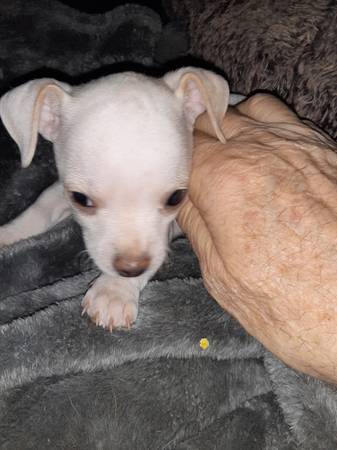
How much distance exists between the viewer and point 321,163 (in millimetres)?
2053

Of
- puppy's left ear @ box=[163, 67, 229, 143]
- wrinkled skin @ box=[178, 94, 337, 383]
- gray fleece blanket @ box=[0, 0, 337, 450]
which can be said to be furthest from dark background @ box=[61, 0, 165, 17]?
wrinkled skin @ box=[178, 94, 337, 383]

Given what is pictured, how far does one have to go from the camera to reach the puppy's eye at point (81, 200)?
2348mm

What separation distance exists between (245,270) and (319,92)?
1.21 meters

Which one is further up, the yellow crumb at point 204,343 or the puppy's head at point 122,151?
the puppy's head at point 122,151

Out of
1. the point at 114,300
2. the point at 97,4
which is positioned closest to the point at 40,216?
the point at 114,300

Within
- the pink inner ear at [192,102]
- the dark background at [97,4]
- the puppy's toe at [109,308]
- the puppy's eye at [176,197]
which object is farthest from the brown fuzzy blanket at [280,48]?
the puppy's toe at [109,308]

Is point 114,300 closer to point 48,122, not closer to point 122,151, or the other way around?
point 122,151

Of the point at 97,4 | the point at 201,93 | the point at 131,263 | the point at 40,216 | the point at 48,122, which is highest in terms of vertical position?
the point at 201,93

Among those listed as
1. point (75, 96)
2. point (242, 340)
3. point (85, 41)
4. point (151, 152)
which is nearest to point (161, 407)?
point (242, 340)

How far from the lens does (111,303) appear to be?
236 cm

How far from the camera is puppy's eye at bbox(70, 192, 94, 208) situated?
2348 millimetres

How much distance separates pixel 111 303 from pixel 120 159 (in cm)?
54

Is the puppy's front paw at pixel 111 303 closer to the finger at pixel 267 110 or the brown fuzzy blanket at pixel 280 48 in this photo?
the finger at pixel 267 110

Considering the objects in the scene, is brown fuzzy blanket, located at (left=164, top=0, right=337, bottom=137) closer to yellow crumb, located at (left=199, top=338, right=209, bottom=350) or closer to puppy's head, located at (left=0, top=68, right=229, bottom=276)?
puppy's head, located at (left=0, top=68, right=229, bottom=276)
